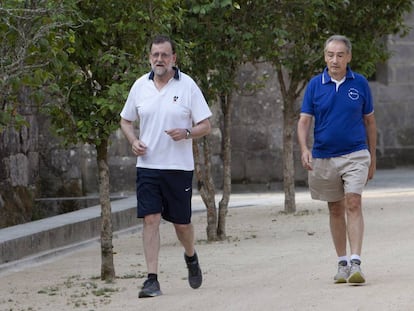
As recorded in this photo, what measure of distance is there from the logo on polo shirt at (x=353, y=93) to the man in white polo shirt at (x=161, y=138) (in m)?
1.01

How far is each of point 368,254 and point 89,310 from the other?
341cm

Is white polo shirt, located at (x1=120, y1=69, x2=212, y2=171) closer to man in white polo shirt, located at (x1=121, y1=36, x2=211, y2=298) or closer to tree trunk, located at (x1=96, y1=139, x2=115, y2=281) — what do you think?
man in white polo shirt, located at (x1=121, y1=36, x2=211, y2=298)

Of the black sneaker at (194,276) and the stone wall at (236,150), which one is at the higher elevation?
the stone wall at (236,150)

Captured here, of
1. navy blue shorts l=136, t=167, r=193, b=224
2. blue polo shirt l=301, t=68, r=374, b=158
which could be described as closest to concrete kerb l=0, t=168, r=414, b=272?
navy blue shorts l=136, t=167, r=193, b=224

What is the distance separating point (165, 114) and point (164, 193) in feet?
1.80

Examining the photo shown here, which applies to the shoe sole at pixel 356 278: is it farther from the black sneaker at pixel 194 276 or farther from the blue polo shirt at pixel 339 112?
the black sneaker at pixel 194 276

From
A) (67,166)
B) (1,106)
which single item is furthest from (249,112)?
(1,106)

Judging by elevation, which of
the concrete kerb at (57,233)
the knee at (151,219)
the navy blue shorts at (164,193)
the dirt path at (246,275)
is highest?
the navy blue shorts at (164,193)

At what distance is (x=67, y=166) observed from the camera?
2039 centimetres

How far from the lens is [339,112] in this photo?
977 cm

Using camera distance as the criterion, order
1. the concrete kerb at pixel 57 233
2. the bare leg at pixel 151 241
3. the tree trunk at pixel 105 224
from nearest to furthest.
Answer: the bare leg at pixel 151 241 → the tree trunk at pixel 105 224 → the concrete kerb at pixel 57 233

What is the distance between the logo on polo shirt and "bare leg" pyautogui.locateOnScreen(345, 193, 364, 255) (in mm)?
672

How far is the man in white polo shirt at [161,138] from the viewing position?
375 inches

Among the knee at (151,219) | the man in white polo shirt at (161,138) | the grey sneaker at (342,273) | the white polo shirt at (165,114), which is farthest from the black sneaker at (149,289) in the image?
the grey sneaker at (342,273)
